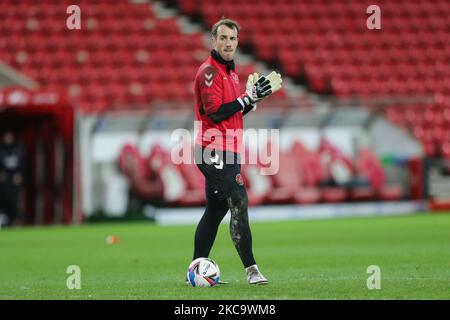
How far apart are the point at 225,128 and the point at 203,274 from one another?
1229 millimetres

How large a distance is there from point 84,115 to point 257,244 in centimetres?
851

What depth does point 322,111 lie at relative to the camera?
908 inches

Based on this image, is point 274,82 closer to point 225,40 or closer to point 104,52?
point 225,40

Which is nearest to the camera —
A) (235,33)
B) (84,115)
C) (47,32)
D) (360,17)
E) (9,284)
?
(235,33)

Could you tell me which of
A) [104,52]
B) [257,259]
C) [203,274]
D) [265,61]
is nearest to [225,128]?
[203,274]

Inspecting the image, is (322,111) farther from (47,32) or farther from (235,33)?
(235,33)

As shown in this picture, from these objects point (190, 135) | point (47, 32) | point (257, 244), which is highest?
point (47, 32)

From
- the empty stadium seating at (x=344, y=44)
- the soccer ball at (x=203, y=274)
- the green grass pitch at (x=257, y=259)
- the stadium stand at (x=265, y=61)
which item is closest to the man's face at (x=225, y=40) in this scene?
the soccer ball at (x=203, y=274)

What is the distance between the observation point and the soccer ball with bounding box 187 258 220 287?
864 centimetres

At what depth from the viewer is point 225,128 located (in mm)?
8609

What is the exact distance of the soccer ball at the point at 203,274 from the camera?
28.3 ft

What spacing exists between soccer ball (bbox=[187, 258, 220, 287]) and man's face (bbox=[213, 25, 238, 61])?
1.73 meters
